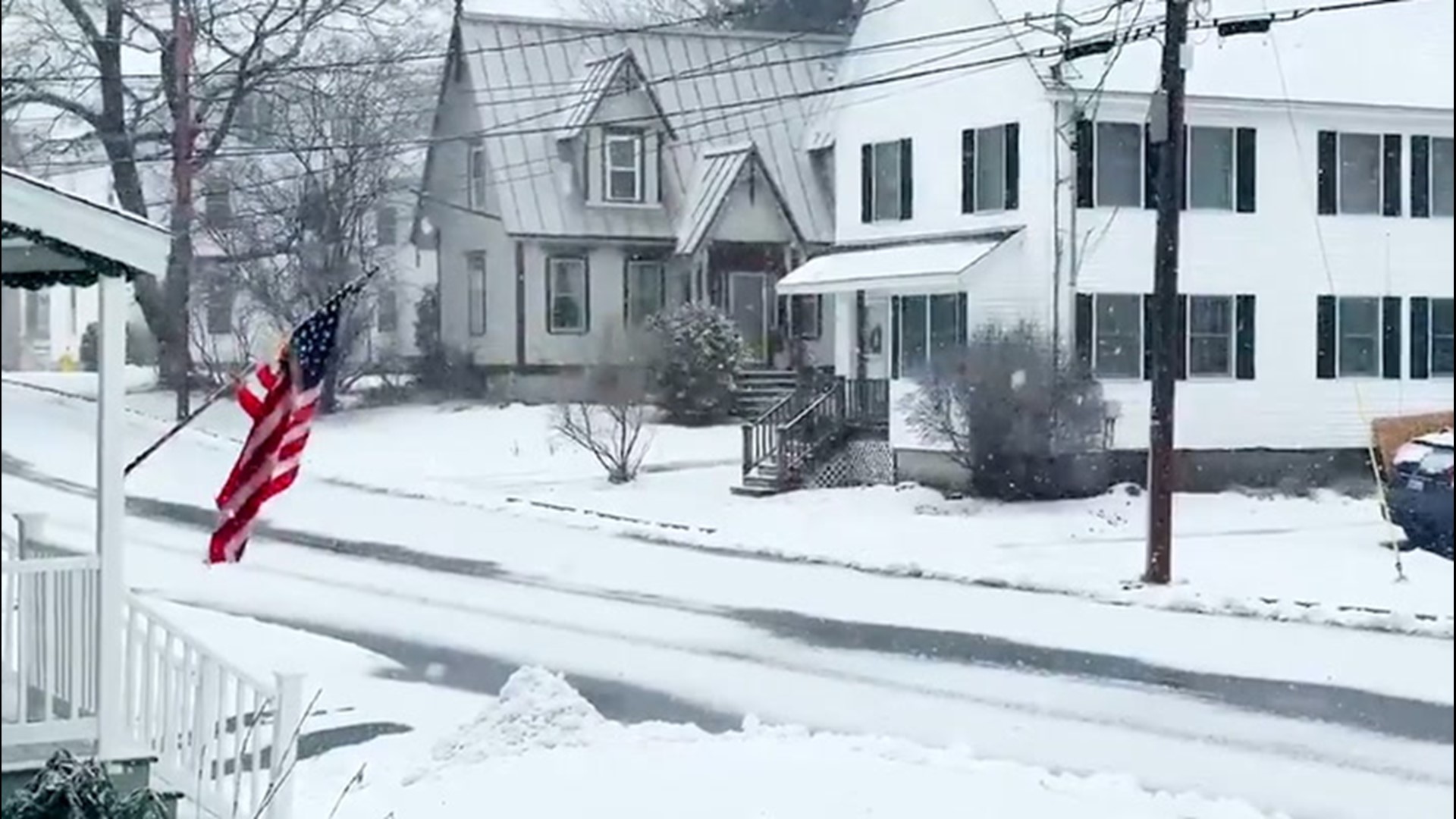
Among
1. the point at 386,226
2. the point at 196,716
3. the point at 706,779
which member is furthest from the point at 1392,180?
the point at 196,716

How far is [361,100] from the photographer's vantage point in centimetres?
492

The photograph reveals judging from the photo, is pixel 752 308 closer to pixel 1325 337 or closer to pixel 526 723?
pixel 526 723

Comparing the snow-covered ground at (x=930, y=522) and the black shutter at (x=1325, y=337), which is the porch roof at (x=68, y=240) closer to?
the snow-covered ground at (x=930, y=522)

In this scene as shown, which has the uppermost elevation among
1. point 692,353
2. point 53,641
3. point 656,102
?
point 656,102

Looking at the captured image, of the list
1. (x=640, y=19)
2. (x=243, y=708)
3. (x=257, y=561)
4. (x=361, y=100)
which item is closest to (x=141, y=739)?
(x=243, y=708)

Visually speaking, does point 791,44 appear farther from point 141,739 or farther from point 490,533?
point 141,739

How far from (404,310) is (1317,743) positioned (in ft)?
8.79

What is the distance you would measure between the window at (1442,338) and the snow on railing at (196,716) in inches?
119

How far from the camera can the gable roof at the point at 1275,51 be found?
212 inches

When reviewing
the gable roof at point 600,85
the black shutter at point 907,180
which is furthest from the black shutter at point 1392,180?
the gable roof at point 600,85

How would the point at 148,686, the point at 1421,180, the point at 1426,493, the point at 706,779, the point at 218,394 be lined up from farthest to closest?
the point at 1421,180 < the point at 1426,493 < the point at 706,779 < the point at 148,686 < the point at 218,394

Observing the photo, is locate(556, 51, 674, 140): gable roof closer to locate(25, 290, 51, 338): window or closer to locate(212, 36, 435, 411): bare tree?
locate(212, 36, 435, 411): bare tree

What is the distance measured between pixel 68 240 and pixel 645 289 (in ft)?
5.77

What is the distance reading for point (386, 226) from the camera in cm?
505
